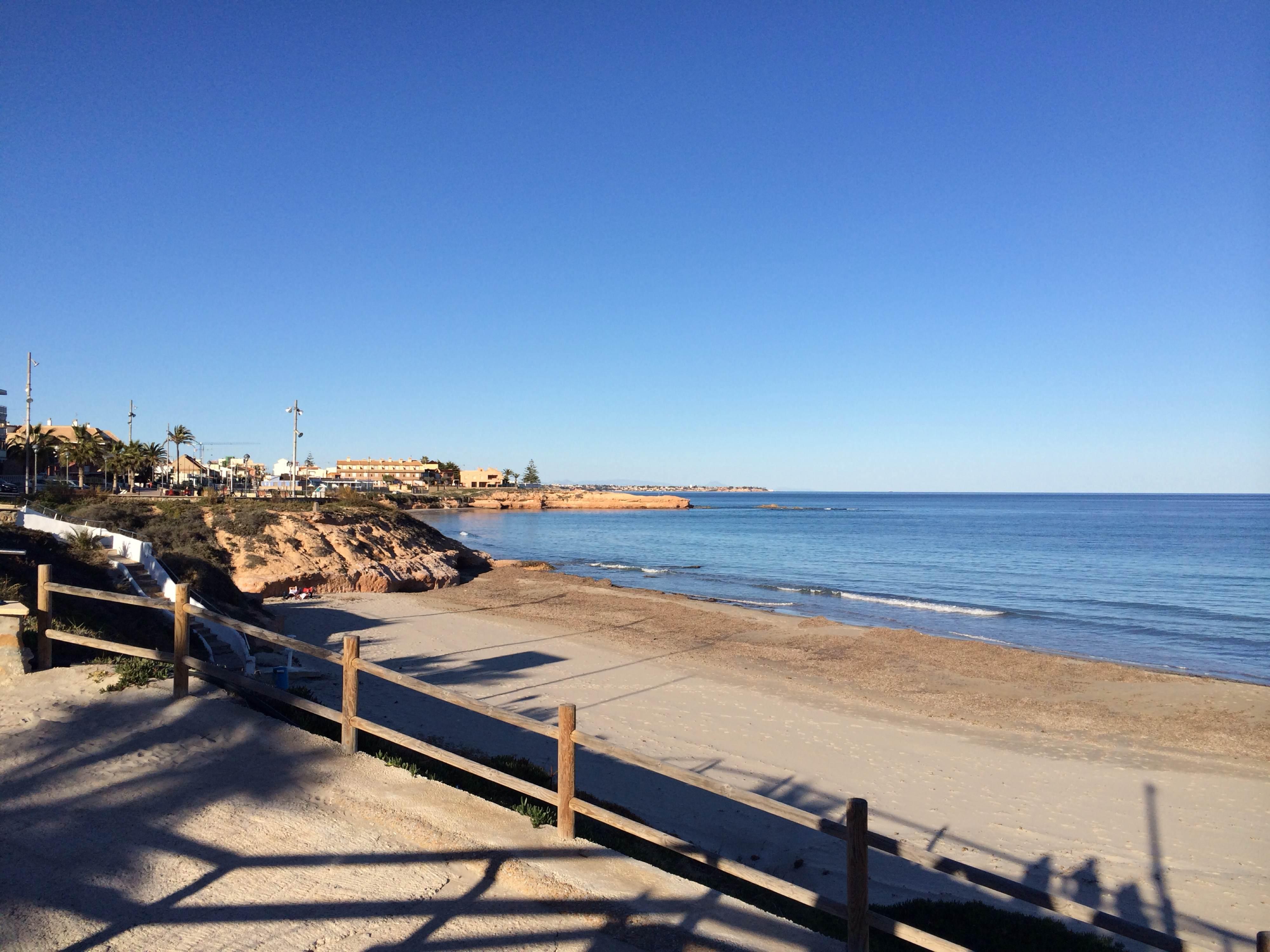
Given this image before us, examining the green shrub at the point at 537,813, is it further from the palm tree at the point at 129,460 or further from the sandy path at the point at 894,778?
the palm tree at the point at 129,460

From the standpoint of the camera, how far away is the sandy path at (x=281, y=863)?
4270 millimetres

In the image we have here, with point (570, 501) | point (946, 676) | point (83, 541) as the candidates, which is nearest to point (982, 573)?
point (946, 676)

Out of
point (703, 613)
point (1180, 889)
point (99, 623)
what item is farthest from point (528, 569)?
point (1180, 889)

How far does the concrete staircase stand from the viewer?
11.1 meters

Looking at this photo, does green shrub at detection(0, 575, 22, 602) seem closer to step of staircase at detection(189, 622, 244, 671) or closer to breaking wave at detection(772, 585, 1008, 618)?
step of staircase at detection(189, 622, 244, 671)

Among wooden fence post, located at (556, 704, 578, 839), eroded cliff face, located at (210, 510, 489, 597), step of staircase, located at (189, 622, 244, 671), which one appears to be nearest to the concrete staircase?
step of staircase, located at (189, 622, 244, 671)

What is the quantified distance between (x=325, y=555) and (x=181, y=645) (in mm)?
24543

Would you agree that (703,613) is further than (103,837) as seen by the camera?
Yes

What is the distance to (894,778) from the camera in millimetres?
11703

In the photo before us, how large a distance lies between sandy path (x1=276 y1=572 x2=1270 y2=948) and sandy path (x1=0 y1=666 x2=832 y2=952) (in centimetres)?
394

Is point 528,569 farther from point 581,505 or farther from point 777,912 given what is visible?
point 581,505

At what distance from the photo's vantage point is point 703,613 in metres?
28.8

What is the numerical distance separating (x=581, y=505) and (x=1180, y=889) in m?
144

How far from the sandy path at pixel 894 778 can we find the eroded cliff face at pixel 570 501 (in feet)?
393
